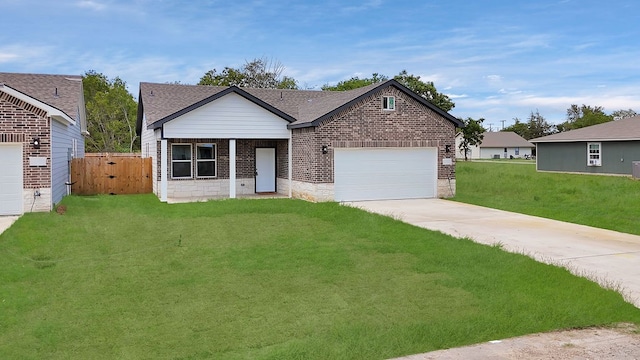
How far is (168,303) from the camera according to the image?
6.87 m

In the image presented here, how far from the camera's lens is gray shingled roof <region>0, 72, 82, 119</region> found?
19500 millimetres

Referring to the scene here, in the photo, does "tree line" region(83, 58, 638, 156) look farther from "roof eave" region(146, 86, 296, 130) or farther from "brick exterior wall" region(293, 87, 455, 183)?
"brick exterior wall" region(293, 87, 455, 183)

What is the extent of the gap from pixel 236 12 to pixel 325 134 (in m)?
7.44

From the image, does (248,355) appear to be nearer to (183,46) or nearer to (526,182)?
(526,182)

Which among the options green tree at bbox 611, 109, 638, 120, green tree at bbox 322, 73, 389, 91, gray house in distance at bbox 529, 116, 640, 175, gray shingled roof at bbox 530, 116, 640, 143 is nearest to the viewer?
gray house in distance at bbox 529, 116, 640, 175

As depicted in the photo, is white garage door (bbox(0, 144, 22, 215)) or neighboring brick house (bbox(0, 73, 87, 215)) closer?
neighboring brick house (bbox(0, 73, 87, 215))

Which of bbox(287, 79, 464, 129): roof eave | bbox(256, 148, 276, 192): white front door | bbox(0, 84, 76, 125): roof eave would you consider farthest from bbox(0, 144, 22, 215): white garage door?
bbox(256, 148, 276, 192): white front door

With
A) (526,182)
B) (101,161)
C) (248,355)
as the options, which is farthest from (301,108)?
(248,355)

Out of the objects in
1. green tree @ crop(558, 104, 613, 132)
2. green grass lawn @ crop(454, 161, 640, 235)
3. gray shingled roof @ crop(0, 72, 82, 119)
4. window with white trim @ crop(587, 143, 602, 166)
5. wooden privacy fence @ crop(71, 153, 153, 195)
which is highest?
green tree @ crop(558, 104, 613, 132)

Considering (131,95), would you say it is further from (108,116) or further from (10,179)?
(10,179)

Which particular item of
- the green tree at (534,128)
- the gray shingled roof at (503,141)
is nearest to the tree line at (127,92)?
the gray shingled roof at (503,141)

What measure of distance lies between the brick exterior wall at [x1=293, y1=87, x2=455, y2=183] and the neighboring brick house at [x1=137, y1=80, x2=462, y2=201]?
0.04 m

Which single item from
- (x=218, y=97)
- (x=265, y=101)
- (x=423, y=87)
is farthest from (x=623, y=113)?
(x=218, y=97)

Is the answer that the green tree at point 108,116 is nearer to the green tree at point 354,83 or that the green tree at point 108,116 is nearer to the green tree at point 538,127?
the green tree at point 354,83
